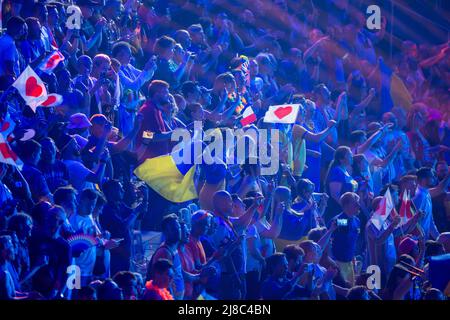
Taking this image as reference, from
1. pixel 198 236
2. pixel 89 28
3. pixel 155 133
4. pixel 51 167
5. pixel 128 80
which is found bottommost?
pixel 198 236

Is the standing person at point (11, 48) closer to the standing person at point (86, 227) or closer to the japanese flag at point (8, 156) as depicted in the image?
the japanese flag at point (8, 156)

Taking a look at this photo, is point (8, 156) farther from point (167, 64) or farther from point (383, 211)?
point (383, 211)

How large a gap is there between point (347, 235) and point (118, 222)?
1680 mm

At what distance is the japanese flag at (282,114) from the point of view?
6.76 meters

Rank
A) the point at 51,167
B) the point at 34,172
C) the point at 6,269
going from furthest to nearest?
the point at 51,167
the point at 34,172
the point at 6,269

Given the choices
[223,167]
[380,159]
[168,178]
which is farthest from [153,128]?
[380,159]

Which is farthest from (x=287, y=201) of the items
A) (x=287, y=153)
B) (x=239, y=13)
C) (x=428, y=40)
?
(x=428, y=40)

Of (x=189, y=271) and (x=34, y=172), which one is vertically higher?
(x=34, y=172)

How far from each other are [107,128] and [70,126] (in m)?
0.26

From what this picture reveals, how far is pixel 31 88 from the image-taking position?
5.92 m

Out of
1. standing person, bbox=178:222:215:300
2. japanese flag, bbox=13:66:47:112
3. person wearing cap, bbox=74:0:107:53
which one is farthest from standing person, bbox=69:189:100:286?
person wearing cap, bbox=74:0:107:53

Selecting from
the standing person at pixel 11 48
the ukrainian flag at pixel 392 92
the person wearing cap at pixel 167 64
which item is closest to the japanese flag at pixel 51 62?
the standing person at pixel 11 48

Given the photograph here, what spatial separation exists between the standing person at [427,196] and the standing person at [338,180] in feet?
1.75
